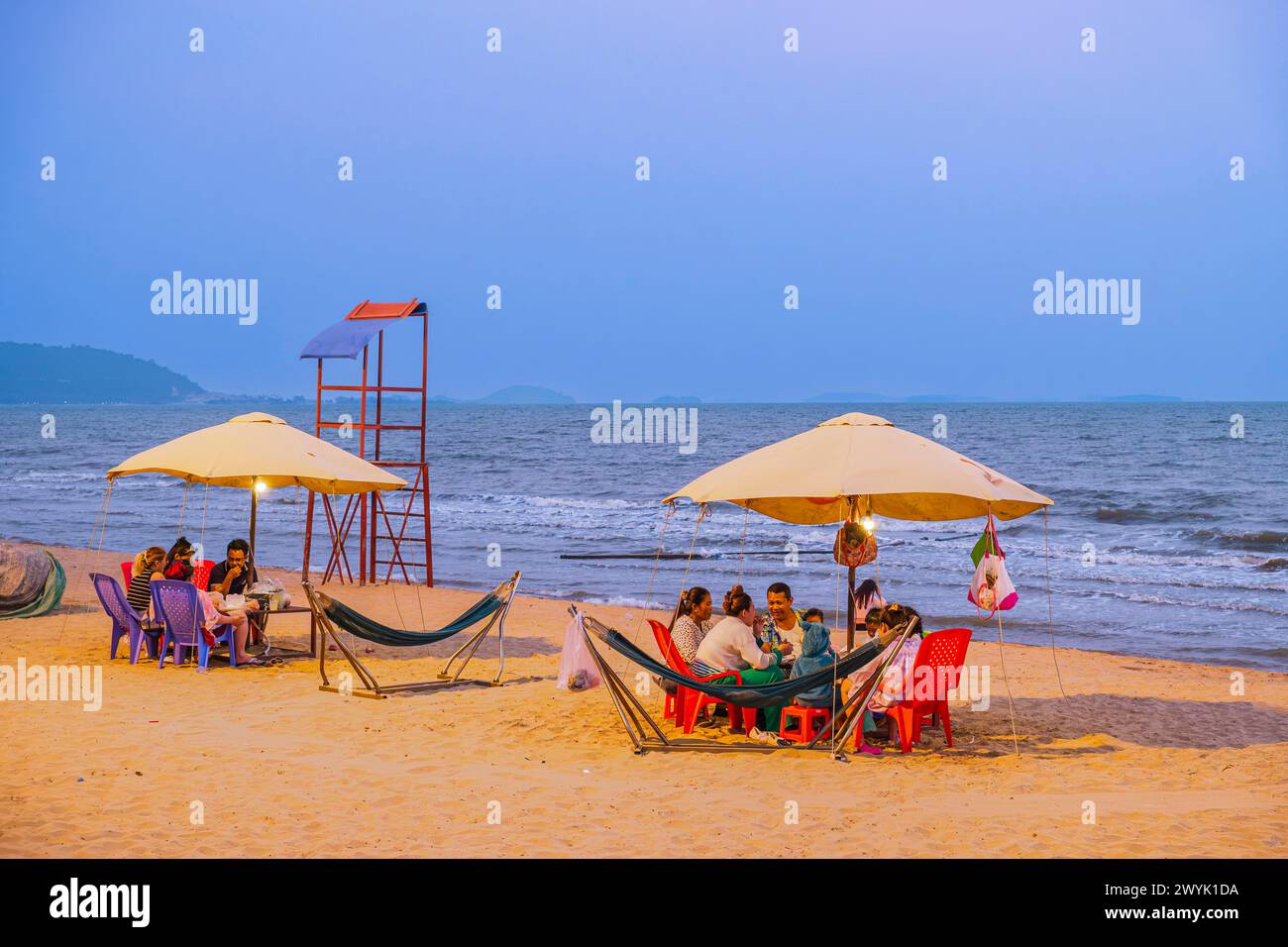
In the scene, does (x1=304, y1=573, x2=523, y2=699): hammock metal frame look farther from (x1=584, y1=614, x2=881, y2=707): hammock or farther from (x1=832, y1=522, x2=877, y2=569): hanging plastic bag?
(x1=832, y1=522, x2=877, y2=569): hanging plastic bag

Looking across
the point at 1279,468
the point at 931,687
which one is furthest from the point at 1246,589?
the point at 1279,468

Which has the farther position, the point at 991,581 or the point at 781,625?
the point at 781,625

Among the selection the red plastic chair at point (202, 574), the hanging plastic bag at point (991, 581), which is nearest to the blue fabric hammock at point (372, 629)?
the red plastic chair at point (202, 574)

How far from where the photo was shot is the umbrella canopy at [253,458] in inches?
373

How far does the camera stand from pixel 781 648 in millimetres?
7738

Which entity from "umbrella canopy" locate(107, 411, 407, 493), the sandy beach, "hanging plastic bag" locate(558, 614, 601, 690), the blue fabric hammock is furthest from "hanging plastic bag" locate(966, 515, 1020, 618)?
"umbrella canopy" locate(107, 411, 407, 493)

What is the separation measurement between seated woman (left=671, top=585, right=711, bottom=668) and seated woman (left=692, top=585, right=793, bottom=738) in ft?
0.92

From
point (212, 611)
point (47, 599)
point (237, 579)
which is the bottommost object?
point (47, 599)

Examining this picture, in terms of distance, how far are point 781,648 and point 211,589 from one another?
508cm

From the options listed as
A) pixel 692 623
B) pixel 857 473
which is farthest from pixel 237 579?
pixel 857 473

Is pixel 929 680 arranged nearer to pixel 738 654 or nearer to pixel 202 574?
pixel 738 654

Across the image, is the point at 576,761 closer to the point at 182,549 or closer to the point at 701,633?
the point at 701,633

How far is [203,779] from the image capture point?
20.5 feet
